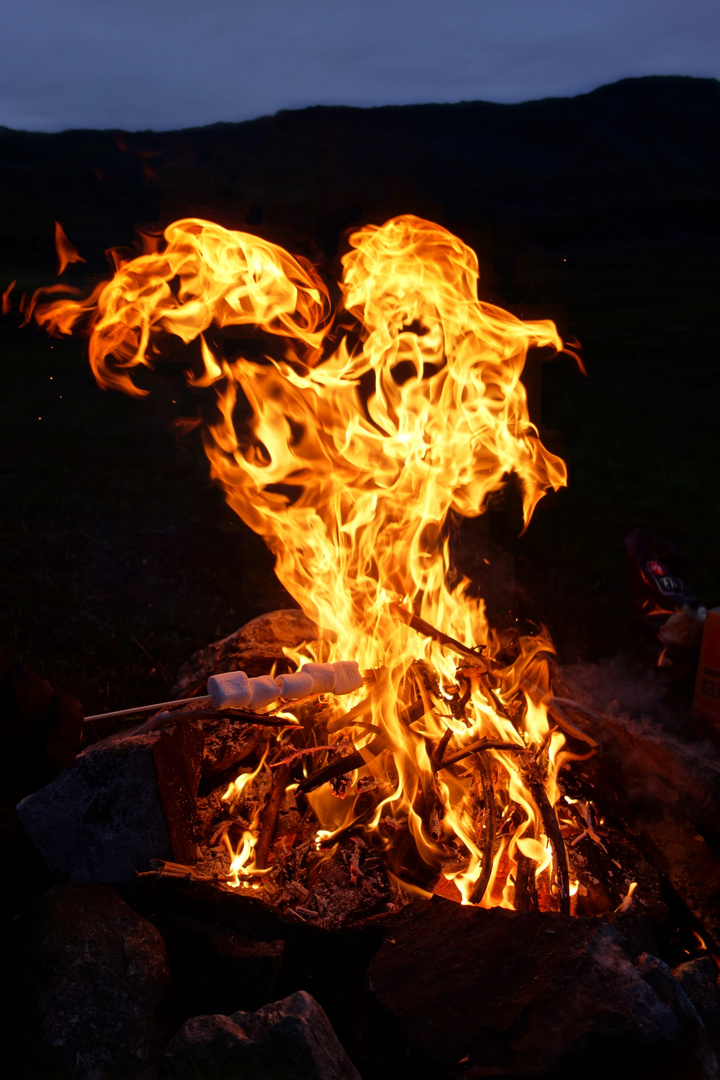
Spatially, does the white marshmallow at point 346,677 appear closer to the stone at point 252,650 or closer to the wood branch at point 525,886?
the stone at point 252,650

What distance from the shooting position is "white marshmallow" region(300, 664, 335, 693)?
133 inches

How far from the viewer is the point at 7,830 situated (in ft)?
12.2

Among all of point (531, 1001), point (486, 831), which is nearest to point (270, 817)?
point (486, 831)

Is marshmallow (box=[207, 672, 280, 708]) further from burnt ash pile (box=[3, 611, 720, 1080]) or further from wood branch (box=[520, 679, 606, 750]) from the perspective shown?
wood branch (box=[520, 679, 606, 750])

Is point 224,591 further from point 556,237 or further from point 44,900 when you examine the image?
point 556,237

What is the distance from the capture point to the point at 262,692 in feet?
10.3

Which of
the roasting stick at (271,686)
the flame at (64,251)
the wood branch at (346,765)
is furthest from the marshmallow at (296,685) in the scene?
the flame at (64,251)

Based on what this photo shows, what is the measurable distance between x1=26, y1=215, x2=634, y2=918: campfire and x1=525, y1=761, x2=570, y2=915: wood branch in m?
0.01

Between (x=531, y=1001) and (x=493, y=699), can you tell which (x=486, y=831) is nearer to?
(x=493, y=699)

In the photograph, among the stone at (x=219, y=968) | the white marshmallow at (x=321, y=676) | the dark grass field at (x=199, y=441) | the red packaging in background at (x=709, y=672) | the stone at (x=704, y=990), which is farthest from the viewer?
the dark grass field at (x=199, y=441)

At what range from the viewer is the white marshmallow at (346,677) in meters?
3.44

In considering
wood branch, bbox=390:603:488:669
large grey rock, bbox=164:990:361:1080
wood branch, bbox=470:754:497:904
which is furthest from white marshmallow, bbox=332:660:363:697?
large grey rock, bbox=164:990:361:1080

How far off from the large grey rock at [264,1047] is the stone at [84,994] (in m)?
0.31

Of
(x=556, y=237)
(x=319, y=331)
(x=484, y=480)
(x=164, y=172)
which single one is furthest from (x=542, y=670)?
(x=556, y=237)
